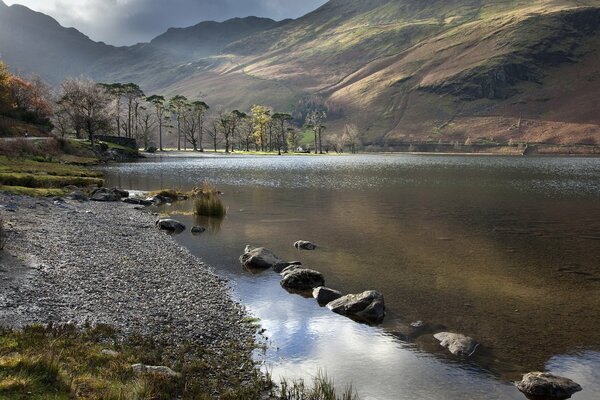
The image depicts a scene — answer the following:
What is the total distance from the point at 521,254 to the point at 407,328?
14.9 m

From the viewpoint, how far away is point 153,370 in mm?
10398

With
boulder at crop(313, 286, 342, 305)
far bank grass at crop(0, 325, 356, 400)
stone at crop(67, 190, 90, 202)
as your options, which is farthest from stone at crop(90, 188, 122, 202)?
far bank grass at crop(0, 325, 356, 400)

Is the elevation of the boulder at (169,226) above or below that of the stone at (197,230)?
above

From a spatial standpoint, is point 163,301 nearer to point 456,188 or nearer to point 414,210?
point 414,210

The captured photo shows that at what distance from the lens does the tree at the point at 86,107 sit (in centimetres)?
11411

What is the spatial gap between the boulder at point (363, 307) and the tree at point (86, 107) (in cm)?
11016

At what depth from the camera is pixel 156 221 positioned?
113 feet

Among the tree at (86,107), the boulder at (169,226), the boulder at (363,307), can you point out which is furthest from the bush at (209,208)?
the tree at (86,107)

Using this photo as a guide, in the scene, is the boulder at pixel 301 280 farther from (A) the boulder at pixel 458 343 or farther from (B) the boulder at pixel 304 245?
(B) the boulder at pixel 304 245

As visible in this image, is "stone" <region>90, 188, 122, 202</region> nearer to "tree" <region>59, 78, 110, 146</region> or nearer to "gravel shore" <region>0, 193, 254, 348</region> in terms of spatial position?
"gravel shore" <region>0, 193, 254, 348</region>

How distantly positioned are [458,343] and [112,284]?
1316 cm

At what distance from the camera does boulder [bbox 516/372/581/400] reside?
11734 mm

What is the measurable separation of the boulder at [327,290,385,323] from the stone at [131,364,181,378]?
8153 mm

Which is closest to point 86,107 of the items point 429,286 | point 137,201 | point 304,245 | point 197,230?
point 137,201
